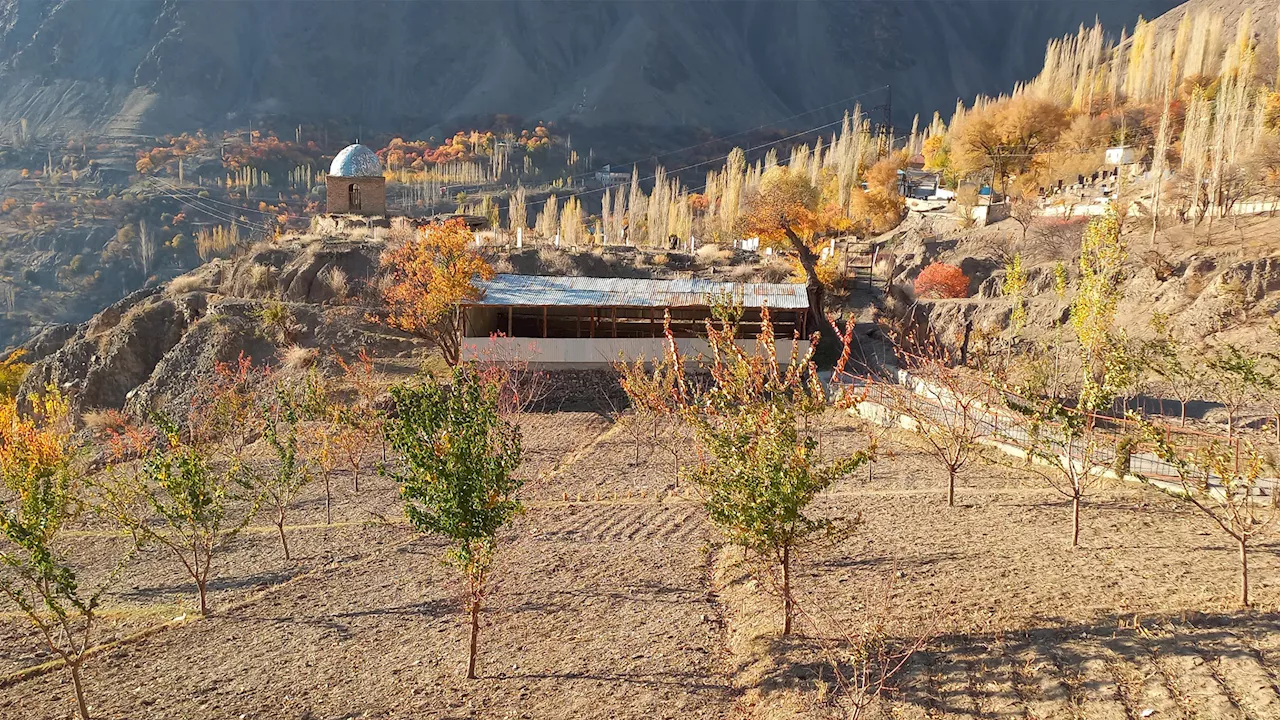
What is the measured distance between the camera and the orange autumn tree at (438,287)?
26688mm

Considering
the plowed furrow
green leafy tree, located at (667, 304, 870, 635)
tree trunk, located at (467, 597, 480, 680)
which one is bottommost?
tree trunk, located at (467, 597, 480, 680)

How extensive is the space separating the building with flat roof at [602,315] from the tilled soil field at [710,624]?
37.2ft

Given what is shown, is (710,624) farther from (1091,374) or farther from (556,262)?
(556,262)

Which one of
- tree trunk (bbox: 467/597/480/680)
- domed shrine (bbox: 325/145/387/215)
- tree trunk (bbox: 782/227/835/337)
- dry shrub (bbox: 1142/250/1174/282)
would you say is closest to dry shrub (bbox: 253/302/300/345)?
domed shrine (bbox: 325/145/387/215)

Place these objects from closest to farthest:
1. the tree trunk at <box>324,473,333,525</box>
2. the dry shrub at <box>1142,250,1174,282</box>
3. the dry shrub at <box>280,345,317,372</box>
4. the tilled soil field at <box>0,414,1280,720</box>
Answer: the tilled soil field at <box>0,414,1280,720</box> → the tree trunk at <box>324,473,333,525</box> → the dry shrub at <box>1142,250,1174,282</box> → the dry shrub at <box>280,345,317,372</box>

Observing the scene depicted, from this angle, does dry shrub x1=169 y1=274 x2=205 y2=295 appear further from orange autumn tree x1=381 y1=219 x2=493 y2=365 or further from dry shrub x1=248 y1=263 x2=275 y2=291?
orange autumn tree x1=381 y1=219 x2=493 y2=365

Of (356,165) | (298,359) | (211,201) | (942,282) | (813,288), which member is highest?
(211,201)

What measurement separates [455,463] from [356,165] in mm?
42842

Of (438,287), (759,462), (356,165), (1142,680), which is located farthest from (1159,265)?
(356,165)

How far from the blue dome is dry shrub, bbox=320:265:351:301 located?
42.8 feet

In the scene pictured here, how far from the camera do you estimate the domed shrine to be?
4638 centimetres

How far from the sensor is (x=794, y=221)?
46031 millimetres

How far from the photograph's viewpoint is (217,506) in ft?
40.8

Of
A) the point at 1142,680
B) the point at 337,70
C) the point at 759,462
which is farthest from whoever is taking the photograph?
the point at 337,70
